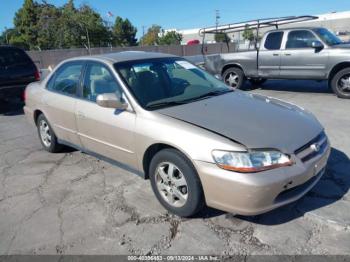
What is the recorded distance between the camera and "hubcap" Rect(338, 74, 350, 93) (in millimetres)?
7897

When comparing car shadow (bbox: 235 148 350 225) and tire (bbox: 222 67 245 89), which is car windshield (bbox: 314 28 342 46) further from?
car shadow (bbox: 235 148 350 225)

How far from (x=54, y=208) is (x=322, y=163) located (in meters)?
2.87

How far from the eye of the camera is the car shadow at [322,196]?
10.4 feet

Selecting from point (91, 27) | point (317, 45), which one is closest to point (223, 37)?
point (317, 45)

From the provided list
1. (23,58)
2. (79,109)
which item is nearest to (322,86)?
(79,109)

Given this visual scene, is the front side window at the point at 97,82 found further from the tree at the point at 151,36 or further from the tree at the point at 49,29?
the tree at the point at 151,36

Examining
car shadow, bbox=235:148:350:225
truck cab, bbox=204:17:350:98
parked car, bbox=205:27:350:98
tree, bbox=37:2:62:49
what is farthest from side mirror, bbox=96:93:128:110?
tree, bbox=37:2:62:49

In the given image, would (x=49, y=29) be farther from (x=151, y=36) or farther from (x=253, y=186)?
(x=253, y=186)

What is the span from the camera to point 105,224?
327 centimetres

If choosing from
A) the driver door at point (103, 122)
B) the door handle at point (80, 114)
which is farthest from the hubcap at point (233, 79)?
the door handle at point (80, 114)

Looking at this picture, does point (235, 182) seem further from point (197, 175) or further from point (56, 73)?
point (56, 73)

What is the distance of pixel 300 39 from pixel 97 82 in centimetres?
649

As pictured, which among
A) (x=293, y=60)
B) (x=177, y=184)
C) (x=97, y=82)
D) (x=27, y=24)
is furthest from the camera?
(x=27, y=24)

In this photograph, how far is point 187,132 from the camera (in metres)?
2.98
